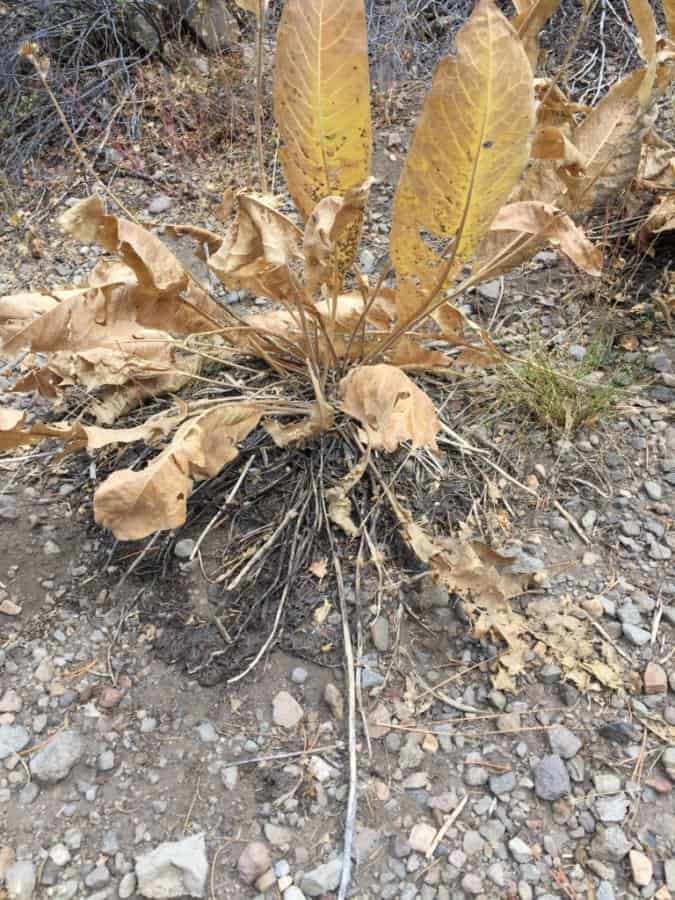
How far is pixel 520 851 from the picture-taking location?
104 cm

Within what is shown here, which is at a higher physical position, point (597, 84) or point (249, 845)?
point (597, 84)

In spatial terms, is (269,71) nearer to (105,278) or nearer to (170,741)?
(105,278)

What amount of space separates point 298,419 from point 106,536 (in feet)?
1.40

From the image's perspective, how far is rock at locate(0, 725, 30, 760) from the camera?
115cm

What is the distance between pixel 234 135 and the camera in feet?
7.98

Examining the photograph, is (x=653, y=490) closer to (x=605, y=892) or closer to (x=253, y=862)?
(x=605, y=892)

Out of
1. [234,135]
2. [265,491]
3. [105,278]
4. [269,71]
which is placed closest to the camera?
[105,278]

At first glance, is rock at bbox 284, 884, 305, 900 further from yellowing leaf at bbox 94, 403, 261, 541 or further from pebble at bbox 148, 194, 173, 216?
pebble at bbox 148, 194, 173, 216

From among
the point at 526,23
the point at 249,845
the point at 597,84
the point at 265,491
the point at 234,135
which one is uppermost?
the point at 526,23

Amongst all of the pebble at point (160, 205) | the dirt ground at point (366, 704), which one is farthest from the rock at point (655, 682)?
the pebble at point (160, 205)

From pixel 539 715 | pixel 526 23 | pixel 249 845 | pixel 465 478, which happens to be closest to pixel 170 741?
pixel 249 845

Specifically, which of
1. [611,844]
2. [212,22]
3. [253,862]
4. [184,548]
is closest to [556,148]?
[184,548]

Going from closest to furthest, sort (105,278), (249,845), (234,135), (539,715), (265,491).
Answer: (249,845) < (539,715) < (105,278) < (265,491) < (234,135)

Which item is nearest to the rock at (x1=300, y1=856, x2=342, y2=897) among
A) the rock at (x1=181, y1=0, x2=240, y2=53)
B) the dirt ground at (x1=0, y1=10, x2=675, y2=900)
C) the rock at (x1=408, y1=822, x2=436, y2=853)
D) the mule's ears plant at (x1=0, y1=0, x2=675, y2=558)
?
the dirt ground at (x1=0, y1=10, x2=675, y2=900)
